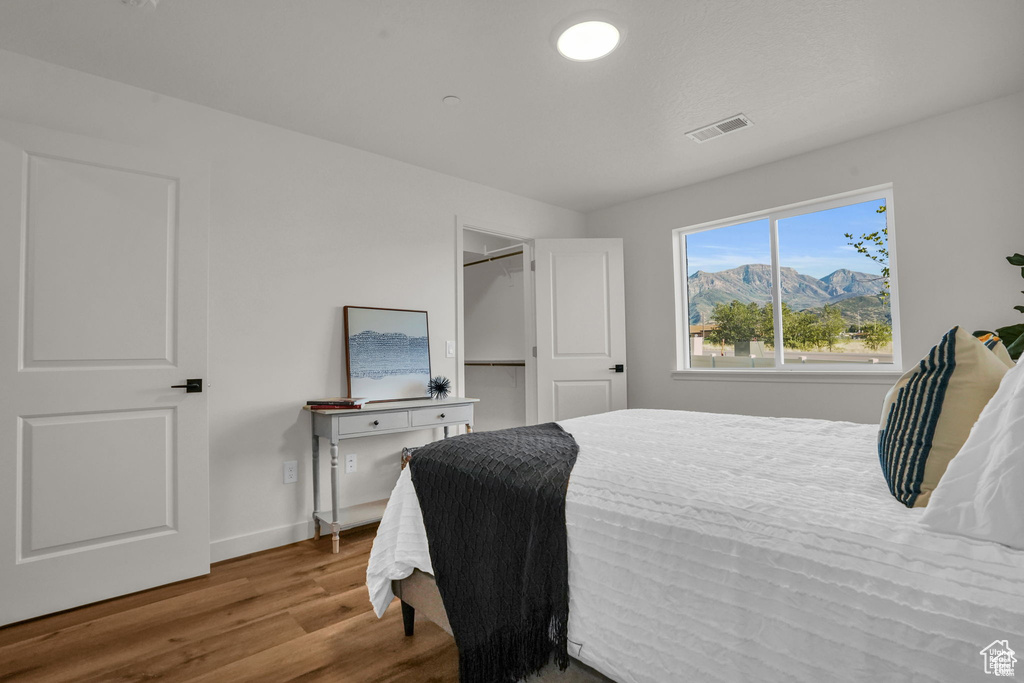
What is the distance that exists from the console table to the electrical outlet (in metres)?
0.11

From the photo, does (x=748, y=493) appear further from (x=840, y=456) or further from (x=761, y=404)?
(x=761, y=404)

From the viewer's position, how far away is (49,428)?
213cm

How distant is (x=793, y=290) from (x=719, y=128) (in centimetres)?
138

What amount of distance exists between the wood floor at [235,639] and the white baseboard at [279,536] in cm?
25

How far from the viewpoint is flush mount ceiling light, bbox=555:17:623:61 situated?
81.1 inches

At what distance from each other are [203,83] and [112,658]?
2490 mm

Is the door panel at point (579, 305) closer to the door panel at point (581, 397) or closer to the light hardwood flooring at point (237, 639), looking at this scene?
the door panel at point (581, 397)

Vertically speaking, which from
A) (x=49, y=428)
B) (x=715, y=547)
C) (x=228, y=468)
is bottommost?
(x=228, y=468)

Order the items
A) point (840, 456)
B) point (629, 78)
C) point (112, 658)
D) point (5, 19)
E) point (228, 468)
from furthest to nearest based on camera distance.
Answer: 1. point (228, 468)
2. point (629, 78)
3. point (5, 19)
4. point (112, 658)
5. point (840, 456)

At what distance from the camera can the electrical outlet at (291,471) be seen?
2.90 metres

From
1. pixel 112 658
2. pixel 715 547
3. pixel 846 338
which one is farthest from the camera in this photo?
pixel 846 338

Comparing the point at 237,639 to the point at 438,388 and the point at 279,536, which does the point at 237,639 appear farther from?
the point at 438,388

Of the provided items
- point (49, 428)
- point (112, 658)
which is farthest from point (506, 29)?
point (112, 658)

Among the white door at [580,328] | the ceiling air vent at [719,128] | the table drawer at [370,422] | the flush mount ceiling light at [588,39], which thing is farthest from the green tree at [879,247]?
the table drawer at [370,422]
